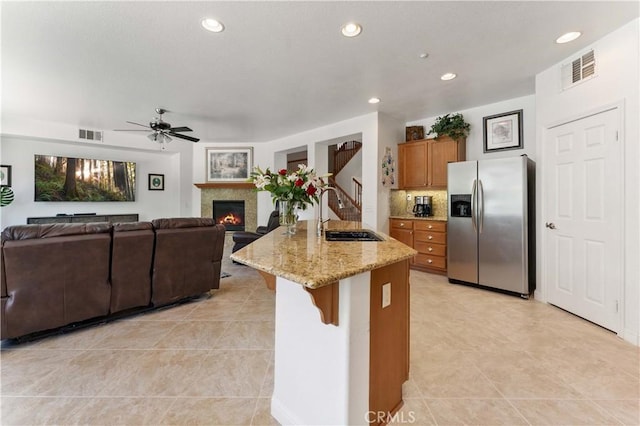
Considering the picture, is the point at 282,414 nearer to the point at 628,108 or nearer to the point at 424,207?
the point at 628,108

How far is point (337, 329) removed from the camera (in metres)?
1.08

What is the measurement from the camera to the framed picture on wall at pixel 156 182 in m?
6.32

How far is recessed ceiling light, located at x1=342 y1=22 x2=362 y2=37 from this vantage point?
2.19 metres

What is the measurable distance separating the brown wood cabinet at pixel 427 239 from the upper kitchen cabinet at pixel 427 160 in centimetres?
67

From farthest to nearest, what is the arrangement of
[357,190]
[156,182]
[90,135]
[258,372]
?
[357,190]
[156,182]
[90,135]
[258,372]

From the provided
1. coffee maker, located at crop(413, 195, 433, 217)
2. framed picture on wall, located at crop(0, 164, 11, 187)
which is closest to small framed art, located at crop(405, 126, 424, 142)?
coffee maker, located at crop(413, 195, 433, 217)

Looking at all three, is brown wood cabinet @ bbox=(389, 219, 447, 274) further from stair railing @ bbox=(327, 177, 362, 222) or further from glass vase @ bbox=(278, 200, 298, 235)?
glass vase @ bbox=(278, 200, 298, 235)

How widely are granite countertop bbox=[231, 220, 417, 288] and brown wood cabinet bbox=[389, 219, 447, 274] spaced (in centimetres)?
288

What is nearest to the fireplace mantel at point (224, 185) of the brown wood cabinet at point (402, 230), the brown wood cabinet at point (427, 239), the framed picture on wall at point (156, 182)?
the framed picture on wall at point (156, 182)

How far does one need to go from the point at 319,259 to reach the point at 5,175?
6.91m

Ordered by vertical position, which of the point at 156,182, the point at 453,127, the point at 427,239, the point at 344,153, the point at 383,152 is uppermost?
the point at 344,153

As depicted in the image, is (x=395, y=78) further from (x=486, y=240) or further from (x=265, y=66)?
(x=486, y=240)

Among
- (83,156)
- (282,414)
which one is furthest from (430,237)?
(83,156)

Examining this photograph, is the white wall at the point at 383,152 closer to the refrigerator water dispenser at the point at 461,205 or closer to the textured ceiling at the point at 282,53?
the textured ceiling at the point at 282,53
